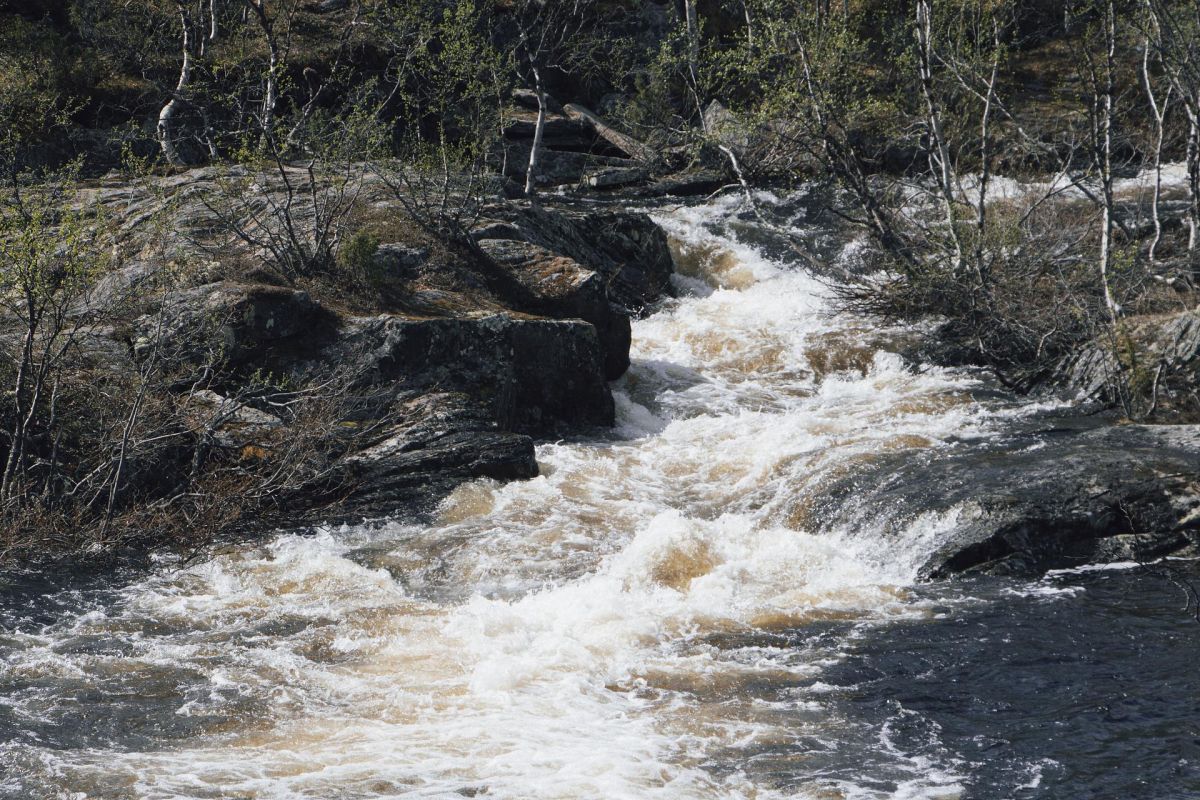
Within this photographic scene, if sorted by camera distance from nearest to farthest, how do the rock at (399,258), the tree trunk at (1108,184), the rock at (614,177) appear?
the tree trunk at (1108,184) < the rock at (399,258) < the rock at (614,177)

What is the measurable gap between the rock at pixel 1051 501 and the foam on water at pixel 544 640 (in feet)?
1.17

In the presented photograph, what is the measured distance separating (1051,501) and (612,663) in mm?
4665

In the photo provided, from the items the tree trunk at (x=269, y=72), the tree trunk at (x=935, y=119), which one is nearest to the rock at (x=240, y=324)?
the tree trunk at (x=269, y=72)

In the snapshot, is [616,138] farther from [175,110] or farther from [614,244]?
[175,110]

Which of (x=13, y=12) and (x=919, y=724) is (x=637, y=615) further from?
(x=13, y=12)

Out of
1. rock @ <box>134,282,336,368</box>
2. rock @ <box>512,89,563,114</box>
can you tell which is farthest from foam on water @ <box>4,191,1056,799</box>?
rock @ <box>512,89,563,114</box>

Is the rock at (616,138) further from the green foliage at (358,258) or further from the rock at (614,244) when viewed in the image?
the green foliage at (358,258)

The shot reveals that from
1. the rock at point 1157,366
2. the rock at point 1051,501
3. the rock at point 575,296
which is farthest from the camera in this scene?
the rock at point 575,296

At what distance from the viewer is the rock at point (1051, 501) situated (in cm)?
942

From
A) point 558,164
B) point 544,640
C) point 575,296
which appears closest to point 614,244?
point 575,296

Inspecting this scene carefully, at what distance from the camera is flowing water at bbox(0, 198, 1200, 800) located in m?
6.11

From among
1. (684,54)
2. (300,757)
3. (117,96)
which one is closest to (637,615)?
(300,757)

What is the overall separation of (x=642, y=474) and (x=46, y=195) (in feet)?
23.0

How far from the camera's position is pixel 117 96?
81.7 feet
